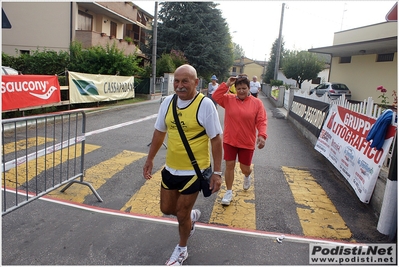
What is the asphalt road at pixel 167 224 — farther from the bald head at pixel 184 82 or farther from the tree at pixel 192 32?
the tree at pixel 192 32

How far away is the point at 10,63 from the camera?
1764 centimetres

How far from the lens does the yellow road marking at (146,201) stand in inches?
163

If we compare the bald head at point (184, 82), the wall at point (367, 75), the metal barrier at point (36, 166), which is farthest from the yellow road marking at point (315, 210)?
the wall at point (367, 75)

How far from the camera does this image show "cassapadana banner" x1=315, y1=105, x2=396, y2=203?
176 inches

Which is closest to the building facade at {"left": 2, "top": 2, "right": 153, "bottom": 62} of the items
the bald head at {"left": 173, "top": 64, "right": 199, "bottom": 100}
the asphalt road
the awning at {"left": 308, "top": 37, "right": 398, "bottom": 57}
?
the awning at {"left": 308, "top": 37, "right": 398, "bottom": 57}

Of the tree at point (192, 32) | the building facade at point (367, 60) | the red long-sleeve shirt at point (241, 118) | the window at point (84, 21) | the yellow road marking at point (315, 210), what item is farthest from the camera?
the tree at point (192, 32)

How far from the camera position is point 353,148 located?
551cm

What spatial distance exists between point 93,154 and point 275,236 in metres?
4.59

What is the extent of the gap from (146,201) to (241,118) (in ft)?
6.02

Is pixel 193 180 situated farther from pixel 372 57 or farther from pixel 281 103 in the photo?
pixel 372 57

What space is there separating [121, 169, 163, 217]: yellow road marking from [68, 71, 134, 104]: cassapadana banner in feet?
27.9

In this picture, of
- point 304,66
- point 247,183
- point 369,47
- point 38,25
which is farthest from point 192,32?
point 247,183

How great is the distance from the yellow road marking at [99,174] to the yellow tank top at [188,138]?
218 centimetres

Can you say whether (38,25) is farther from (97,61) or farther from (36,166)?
(36,166)
